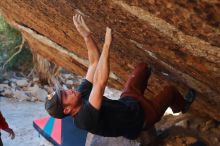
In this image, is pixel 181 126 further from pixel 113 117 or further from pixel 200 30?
pixel 200 30

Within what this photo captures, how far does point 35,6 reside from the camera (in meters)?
4.04

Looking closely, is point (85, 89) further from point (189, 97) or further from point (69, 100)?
point (189, 97)

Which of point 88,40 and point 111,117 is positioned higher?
point 88,40

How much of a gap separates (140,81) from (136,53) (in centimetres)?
29

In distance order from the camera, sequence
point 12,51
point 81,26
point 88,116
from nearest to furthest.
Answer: point 88,116, point 81,26, point 12,51

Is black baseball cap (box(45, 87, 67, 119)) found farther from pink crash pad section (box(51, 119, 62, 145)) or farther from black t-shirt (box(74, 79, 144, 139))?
pink crash pad section (box(51, 119, 62, 145))

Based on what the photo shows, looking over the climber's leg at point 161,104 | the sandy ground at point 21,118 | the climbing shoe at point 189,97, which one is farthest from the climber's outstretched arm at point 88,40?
the sandy ground at point 21,118

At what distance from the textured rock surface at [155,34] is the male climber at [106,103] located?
0.51 feet

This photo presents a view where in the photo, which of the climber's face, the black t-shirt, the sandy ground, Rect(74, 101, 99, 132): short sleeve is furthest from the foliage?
Rect(74, 101, 99, 132): short sleeve

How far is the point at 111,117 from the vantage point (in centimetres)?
323

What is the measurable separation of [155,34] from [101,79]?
590mm

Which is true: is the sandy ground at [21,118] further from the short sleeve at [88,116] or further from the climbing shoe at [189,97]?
the short sleeve at [88,116]

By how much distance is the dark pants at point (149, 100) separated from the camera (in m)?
3.59

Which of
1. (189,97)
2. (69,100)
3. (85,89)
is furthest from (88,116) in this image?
(189,97)
